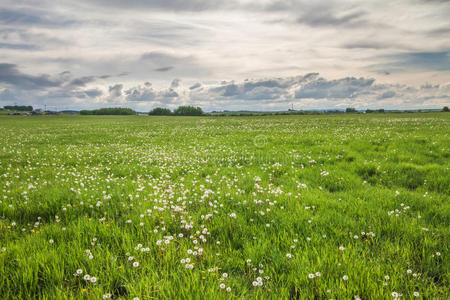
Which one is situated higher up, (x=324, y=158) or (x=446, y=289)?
(x=324, y=158)

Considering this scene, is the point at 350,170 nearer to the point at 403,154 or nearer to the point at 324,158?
the point at 324,158

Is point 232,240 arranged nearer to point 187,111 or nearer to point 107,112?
point 187,111

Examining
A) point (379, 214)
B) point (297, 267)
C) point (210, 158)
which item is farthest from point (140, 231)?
point (210, 158)

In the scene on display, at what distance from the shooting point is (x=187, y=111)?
143625 millimetres

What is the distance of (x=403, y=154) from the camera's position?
1025 cm

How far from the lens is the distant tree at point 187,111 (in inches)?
5517

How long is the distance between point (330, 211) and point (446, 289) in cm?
226

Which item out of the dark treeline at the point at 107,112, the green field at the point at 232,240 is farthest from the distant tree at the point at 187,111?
the green field at the point at 232,240

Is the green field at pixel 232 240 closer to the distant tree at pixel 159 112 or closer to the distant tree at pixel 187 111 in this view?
the distant tree at pixel 187 111

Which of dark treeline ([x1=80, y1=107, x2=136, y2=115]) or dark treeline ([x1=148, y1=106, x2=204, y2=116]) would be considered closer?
dark treeline ([x1=148, y1=106, x2=204, y2=116])

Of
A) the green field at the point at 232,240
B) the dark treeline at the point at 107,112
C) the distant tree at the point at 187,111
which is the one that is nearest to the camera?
the green field at the point at 232,240

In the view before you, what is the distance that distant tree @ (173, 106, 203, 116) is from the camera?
140 meters

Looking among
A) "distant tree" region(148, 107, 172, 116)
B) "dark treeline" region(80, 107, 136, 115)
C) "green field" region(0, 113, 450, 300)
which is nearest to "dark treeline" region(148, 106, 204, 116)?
"distant tree" region(148, 107, 172, 116)

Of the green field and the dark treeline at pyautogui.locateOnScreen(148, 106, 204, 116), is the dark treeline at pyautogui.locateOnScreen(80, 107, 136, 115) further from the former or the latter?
the green field
